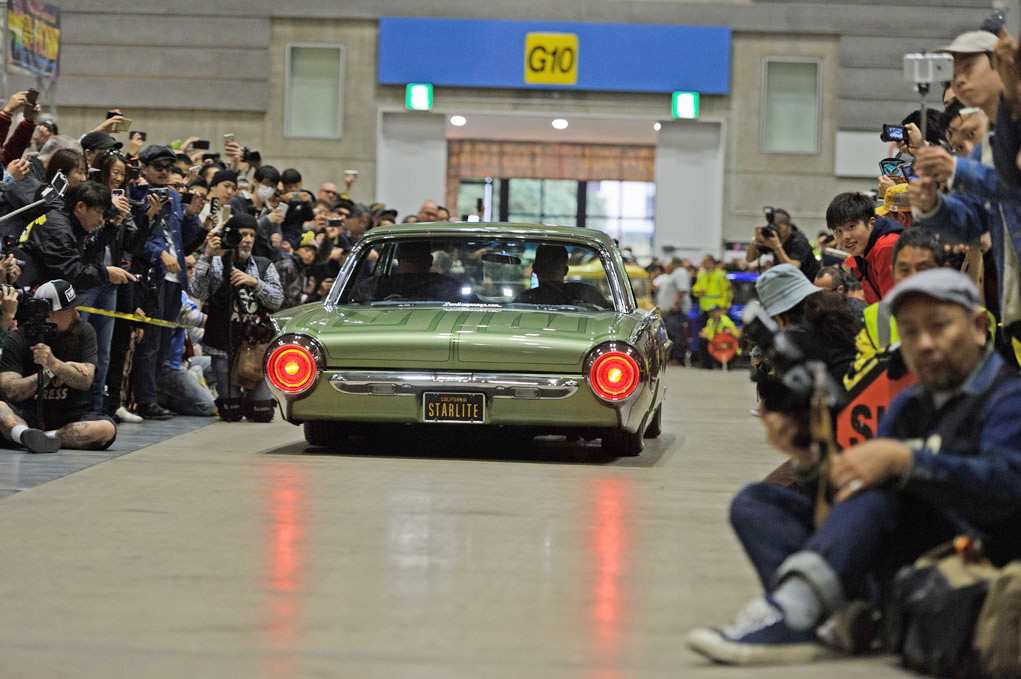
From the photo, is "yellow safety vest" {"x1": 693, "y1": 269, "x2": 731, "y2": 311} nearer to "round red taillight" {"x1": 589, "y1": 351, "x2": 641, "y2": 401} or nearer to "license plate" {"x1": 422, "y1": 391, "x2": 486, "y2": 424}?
"round red taillight" {"x1": 589, "y1": 351, "x2": 641, "y2": 401}

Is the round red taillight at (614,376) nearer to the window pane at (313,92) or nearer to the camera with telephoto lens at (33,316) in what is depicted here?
the camera with telephoto lens at (33,316)

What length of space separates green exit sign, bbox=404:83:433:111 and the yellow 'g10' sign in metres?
1.92

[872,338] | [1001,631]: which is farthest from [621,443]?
[1001,631]

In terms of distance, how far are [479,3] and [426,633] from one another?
24.6 metres

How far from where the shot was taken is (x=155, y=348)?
10.6m

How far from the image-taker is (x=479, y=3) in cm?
2748

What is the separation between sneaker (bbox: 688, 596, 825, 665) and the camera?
3516 millimetres

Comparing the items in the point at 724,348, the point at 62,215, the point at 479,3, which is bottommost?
the point at 724,348

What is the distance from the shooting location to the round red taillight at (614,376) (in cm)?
766

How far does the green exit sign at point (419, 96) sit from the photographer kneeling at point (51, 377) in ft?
63.3

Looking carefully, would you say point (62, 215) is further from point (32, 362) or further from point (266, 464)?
point (266, 464)

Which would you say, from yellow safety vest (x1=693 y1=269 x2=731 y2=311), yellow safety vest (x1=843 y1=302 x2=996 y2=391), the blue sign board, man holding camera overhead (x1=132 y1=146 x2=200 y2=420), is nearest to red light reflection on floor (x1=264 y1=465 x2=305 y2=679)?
yellow safety vest (x1=843 y1=302 x2=996 y2=391)

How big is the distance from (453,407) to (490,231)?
5.47 ft

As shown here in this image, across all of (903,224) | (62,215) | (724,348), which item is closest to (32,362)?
(62,215)
